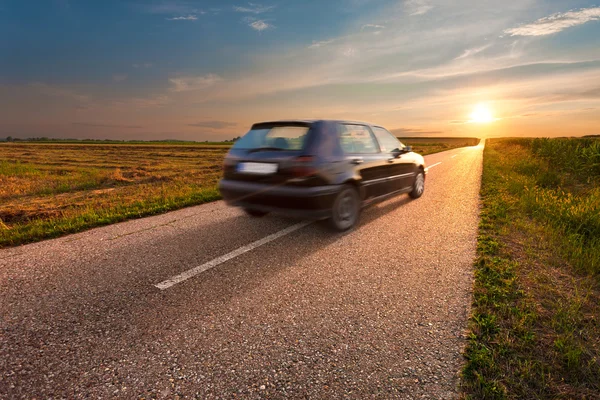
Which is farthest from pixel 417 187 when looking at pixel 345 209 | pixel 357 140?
pixel 345 209

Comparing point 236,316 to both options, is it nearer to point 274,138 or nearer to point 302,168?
point 302,168

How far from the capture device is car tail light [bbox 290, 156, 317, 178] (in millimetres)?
4270

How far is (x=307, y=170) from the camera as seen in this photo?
4.27m

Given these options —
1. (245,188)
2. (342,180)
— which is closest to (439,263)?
(342,180)

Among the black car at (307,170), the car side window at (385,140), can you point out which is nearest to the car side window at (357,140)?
the black car at (307,170)

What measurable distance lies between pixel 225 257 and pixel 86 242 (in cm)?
212

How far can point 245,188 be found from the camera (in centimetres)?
472

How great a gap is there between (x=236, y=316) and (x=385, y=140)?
4.44 metres

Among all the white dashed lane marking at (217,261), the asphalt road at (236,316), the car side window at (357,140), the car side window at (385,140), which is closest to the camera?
the asphalt road at (236,316)

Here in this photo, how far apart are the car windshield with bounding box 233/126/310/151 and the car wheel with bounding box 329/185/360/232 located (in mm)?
969

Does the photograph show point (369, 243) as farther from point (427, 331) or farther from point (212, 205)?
point (212, 205)

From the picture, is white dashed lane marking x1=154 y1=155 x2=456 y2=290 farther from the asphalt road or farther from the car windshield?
the car windshield

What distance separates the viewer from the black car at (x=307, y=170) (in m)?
4.32

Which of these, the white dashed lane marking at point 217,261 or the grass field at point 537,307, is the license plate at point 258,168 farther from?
the grass field at point 537,307
